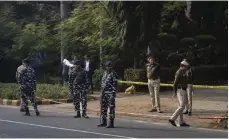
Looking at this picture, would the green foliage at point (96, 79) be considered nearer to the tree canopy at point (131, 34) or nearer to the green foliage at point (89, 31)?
the tree canopy at point (131, 34)

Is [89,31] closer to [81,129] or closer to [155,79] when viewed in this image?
[155,79]

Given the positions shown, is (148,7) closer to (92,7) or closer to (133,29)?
(133,29)

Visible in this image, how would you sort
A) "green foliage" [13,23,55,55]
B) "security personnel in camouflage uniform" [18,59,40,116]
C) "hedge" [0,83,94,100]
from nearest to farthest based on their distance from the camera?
"security personnel in camouflage uniform" [18,59,40,116]
"hedge" [0,83,94,100]
"green foliage" [13,23,55,55]

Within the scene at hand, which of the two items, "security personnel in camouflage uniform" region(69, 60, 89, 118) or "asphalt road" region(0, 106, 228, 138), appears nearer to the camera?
"asphalt road" region(0, 106, 228, 138)

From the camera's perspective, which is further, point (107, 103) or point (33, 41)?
point (33, 41)

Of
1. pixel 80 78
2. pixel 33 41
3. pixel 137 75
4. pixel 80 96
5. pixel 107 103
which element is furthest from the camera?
pixel 33 41

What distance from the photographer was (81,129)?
1116 cm

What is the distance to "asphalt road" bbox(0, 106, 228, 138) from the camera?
10.3 m

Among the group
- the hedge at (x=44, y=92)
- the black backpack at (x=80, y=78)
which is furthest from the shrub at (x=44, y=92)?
the black backpack at (x=80, y=78)

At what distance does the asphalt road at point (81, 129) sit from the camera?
10.3 metres

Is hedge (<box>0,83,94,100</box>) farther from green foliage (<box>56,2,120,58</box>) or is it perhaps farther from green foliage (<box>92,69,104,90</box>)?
green foliage (<box>56,2,120,58</box>)

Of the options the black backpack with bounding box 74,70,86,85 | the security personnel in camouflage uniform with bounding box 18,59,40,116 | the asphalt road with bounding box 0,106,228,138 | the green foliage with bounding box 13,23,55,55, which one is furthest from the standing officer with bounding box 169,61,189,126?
the green foliage with bounding box 13,23,55,55

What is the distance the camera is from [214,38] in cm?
2439

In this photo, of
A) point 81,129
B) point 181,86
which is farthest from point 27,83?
point 181,86
